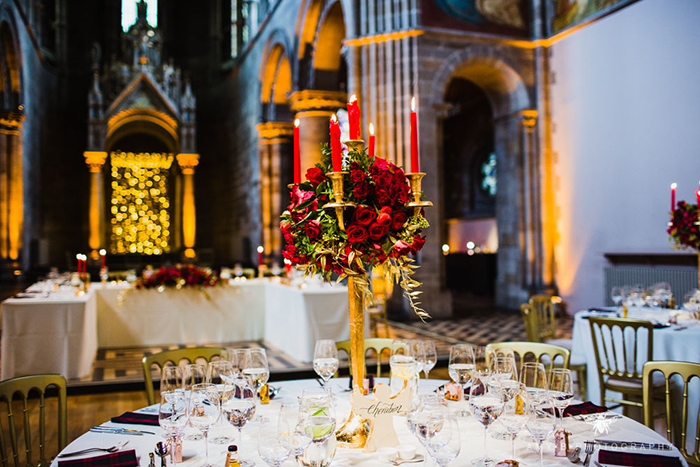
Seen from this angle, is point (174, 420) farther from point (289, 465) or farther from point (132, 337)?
point (132, 337)

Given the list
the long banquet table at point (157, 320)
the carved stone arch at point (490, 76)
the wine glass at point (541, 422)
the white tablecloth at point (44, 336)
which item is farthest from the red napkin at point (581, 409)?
the carved stone arch at point (490, 76)

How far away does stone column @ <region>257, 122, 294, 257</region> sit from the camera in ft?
50.7

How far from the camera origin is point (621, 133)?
871 cm

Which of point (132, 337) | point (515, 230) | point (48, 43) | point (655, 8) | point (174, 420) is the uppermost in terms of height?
point (48, 43)

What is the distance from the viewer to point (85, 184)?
60.3 ft

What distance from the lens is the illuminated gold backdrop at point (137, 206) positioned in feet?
60.9

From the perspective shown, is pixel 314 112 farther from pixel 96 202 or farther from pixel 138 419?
pixel 138 419

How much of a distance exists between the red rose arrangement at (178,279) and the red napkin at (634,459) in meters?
6.00

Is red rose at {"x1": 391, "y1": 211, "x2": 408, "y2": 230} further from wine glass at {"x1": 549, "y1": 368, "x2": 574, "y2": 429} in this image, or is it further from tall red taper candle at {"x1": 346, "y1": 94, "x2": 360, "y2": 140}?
wine glass at {"x1": 549, "y1": 368, "x2": 574, "y2": 429}

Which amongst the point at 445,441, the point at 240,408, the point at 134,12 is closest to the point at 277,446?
the point at 240,408

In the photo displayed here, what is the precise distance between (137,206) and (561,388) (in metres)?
18.3

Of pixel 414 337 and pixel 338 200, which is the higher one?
pixel 338 200

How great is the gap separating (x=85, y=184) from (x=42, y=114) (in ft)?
8.66

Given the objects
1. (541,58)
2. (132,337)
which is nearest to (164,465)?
(132,337)
